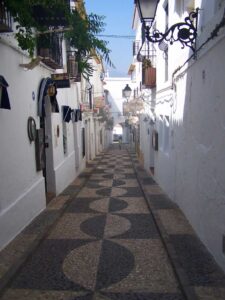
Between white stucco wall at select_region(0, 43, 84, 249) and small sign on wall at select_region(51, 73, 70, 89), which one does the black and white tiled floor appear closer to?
white stucco wall at select_region(0, 43, 84, 249)

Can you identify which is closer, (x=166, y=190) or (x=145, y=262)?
(x=145, y=262)

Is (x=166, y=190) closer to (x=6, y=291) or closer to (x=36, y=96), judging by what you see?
(x=36, y=96)

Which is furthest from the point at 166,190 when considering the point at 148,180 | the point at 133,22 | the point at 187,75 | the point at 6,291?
the point at 133,22

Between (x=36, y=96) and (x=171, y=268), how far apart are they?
514 cm

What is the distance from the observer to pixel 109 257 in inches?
208

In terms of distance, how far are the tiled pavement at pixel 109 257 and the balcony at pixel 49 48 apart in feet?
12.5

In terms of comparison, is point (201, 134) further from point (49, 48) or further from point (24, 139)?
point (49, 48)

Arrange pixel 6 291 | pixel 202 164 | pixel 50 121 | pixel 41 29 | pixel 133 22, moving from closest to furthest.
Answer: pixel 6 291 < pixel 202 164 < pixel 41 29 < pixel 50 121 < pixel 133 22

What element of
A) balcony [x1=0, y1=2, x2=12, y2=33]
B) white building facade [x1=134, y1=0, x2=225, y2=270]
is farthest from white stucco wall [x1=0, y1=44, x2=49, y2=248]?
white building facade [x1=134, y1=0, x2=225, y2=270]

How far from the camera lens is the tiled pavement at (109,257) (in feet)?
14.0

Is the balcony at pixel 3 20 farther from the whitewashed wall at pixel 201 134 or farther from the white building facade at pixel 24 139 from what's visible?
the whitewashed wall at pixel 201 134

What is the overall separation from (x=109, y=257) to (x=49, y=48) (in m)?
5.48

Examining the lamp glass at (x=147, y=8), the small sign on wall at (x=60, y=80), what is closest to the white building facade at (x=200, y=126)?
the lamp glass at (x=147, y=8)

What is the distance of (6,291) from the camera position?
4.24 m
